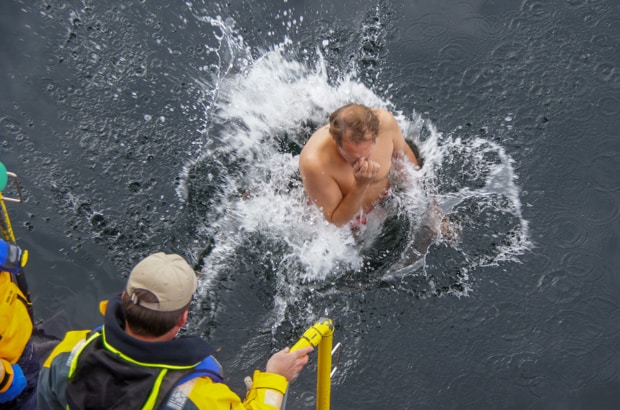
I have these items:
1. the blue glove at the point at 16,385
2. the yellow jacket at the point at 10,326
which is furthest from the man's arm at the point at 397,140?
the blue glove at the point at 16,385

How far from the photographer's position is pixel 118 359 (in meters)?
2.33

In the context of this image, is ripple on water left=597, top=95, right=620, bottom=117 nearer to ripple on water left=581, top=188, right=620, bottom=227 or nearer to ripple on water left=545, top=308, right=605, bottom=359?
ripple on water left=581, top=188, right=620, bottom=227

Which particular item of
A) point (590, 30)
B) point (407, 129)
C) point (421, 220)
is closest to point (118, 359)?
point (421, 220)

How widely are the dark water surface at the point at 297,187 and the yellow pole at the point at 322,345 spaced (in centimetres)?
77

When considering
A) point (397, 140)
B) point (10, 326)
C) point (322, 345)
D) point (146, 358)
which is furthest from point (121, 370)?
point (397, 140)

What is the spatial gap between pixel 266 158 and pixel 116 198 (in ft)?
3.77

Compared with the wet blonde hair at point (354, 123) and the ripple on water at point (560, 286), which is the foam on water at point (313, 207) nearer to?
the ripple on water at point (560, 286)

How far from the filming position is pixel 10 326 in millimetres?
3223

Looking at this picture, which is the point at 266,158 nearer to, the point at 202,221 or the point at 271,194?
the point at 271,194

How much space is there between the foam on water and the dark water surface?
0.02 meters

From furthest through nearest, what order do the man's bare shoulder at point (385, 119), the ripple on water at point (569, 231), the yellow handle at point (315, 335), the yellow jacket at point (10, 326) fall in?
1. the ripple on water at point (569, 231)
2. the man's bare shoulder at point (385, 119)
3. the yellow jacket at point (10, 326)
4. the yellow handle at point (315, 335)

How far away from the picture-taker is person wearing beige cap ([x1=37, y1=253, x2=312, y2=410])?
2.32 meters

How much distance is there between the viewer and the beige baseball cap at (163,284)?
91.9 inches

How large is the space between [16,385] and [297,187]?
2.29 m
